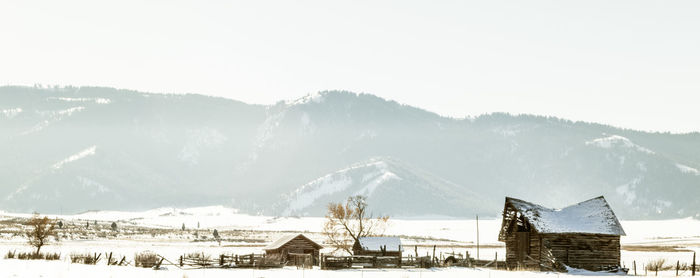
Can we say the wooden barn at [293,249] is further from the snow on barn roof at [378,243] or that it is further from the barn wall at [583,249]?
the barn wall at [583,249]

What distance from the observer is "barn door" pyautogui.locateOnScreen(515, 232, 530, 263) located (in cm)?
6125

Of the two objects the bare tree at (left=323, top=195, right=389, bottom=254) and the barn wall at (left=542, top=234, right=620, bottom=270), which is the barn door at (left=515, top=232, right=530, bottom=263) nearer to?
the barn wall at (left=542, top=234, right=620, bottom=270)

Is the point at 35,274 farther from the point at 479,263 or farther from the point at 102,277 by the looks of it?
the point at 479,263

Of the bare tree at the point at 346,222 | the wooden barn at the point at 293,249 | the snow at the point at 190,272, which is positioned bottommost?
the snow at the point at 190,272

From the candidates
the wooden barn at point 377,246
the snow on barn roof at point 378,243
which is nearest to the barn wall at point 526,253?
the wooden barn at point 377,246

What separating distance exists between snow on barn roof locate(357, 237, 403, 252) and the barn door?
1059cm

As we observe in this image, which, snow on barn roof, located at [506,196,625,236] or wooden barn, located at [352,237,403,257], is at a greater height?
snow on barn roof, located at [506,196,625,236]

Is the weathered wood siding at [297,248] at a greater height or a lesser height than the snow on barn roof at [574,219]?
lesser

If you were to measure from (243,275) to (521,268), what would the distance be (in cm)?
2152

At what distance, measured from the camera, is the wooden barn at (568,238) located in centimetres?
5903

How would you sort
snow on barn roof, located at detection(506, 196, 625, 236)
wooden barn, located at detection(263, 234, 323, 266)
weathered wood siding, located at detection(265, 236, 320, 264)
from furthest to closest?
weathered wood siding, located at detection(265, 236, 320, 264), wooden barn, located at detection(263, 234, 323, 266), snow on barn roof, located at detection(506, 196, 625, 236)

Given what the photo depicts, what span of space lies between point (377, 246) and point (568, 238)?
16.3m

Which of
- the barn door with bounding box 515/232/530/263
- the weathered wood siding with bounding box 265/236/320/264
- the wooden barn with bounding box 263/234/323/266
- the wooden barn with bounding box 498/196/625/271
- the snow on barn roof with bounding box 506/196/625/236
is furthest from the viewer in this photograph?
the weathered wood siding with bounding box 265/236/320/264

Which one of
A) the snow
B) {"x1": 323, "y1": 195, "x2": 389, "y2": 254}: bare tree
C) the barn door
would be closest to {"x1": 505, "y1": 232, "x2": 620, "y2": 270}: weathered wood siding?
the barn door
